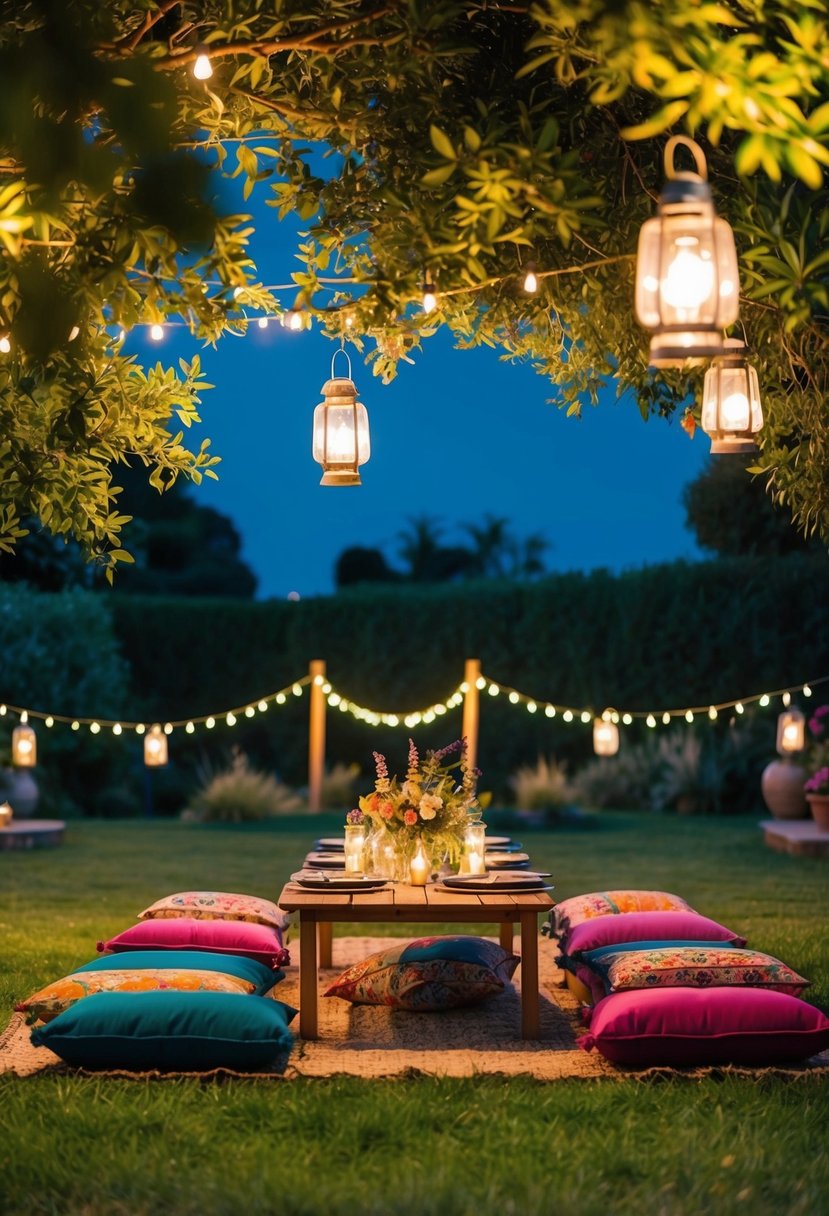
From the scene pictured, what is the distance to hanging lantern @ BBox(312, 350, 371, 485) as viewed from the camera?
6.04 metres

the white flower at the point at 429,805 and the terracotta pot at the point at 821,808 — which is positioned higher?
the white flower at the point at 429,805

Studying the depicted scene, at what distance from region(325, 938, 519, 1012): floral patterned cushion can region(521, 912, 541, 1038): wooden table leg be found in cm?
31

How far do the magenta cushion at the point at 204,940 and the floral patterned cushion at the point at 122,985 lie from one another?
662mm

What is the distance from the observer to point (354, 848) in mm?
6277

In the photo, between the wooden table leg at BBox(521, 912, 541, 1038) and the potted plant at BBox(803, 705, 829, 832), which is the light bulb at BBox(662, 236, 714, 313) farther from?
the potted plant at BBox(803, 705, 829, 832)

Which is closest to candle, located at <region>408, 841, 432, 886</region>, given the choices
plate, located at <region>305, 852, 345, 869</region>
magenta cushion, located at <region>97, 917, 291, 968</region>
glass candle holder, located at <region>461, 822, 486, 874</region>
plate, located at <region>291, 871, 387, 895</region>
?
glass candle holder, located at <region>461, 822, 486, 874</region>

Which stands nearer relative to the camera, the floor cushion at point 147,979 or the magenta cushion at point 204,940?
the floor cushion at point 147,979

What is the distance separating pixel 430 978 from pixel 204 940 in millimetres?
890

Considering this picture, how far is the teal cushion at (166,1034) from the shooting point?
494 centimetres

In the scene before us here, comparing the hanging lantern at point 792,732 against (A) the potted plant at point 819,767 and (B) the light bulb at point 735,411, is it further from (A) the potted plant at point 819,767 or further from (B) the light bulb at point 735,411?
(B) the light bulb at point 735,411

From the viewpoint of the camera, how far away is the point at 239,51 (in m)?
4.67

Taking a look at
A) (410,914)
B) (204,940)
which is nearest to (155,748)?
(204,940)

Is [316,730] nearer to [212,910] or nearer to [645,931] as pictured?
[212,910]

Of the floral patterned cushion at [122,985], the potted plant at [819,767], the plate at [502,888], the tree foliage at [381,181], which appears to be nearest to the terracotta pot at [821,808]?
the potted plant at [819,767]
